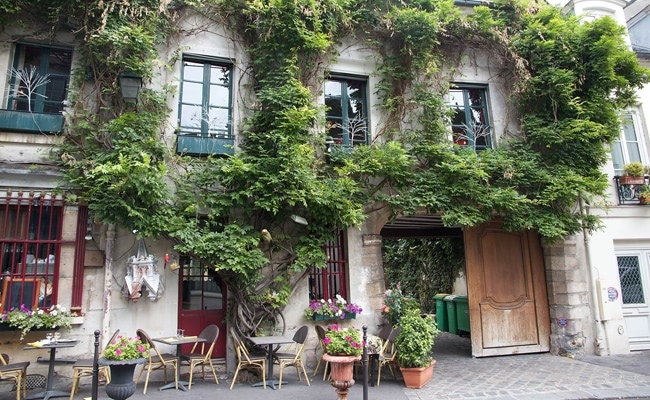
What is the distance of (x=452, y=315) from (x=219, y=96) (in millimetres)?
8200

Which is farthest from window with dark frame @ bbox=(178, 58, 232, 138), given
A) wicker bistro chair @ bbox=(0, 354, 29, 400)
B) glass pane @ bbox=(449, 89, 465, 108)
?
glass pane @ bbox=(449, 89, 465, 108)

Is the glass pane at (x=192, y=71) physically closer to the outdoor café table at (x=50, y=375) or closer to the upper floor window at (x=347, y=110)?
the upper floor window at (x=347, y=110)

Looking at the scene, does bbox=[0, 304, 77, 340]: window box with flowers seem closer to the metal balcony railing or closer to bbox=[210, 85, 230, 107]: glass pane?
bbox=[210, 85, 230, 107]: glass pane

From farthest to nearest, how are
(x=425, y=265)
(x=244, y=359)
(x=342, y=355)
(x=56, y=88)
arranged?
(x=425, y=265) < (x=56, y=88) < (x=244, y=359) < (x=342, y=355)

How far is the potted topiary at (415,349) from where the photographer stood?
21.6ft

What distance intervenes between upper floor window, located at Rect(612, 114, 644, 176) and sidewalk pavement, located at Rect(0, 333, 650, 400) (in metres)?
4.18

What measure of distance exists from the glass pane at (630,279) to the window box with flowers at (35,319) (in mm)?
10476

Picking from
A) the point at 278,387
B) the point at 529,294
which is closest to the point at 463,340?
the point at 529,294

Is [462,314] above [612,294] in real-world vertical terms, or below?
below

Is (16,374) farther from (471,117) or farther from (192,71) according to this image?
(471,117)

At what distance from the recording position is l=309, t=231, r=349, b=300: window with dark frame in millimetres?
7969

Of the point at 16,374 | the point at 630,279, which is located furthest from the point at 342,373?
the point at 630,279

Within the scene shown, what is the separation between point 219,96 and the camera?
8.03 meters

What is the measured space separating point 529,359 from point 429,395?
11.2ft
